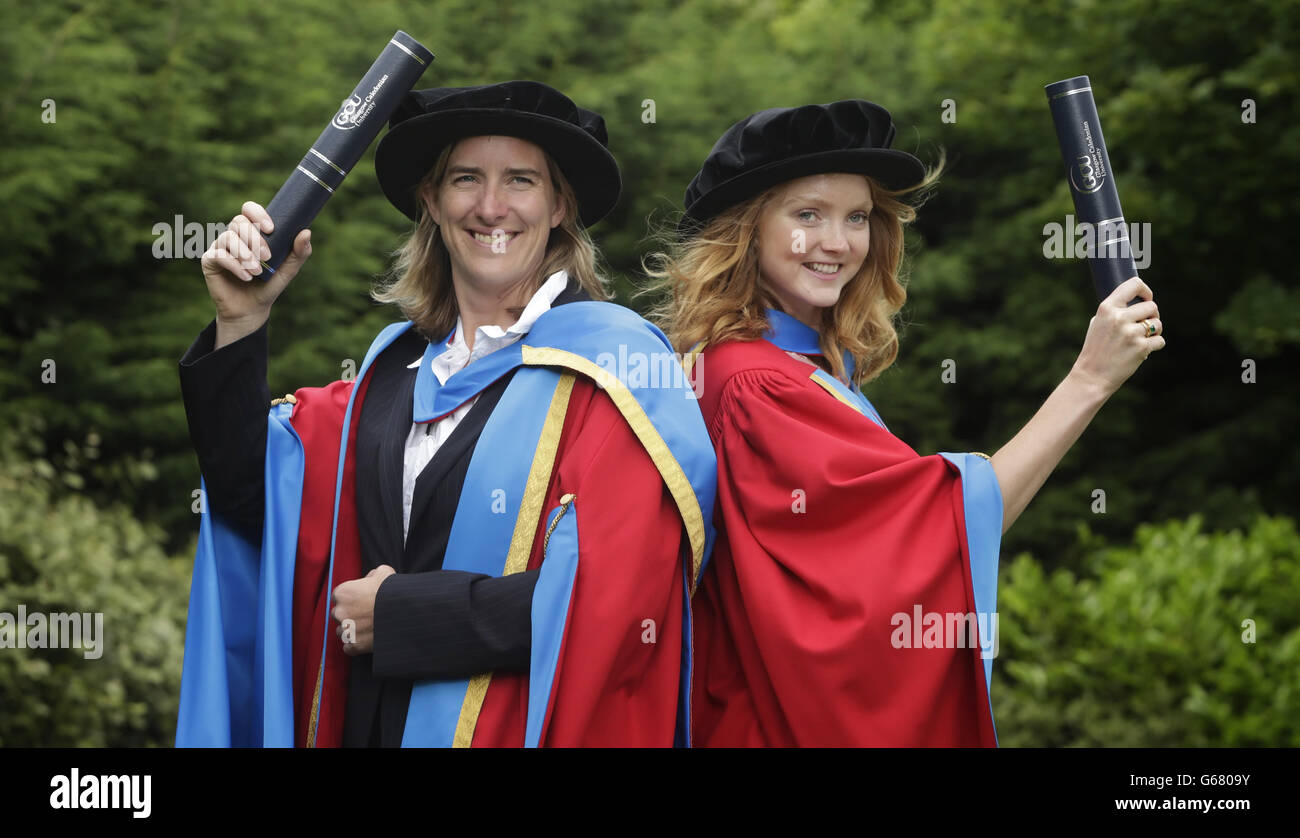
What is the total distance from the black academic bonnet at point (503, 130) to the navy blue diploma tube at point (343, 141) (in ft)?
0.69

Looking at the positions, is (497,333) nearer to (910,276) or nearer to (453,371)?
(453,371)

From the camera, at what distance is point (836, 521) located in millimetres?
2863

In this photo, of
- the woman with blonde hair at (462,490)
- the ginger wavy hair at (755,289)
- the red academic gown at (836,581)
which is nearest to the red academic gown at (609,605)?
the woman with blonde hair at (462,490)

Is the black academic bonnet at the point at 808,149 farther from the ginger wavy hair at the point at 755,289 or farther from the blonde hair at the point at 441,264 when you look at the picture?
the blonde hair at the point at 441,264

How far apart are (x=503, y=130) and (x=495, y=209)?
7.2 inches

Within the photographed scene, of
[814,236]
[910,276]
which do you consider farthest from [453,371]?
[910,276]

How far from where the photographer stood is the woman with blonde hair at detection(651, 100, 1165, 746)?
2822 millimetres

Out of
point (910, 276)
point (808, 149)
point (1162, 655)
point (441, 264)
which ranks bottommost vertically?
point (1162, 655)

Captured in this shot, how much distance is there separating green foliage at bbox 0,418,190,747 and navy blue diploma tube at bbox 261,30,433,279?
A: 3.14 metres

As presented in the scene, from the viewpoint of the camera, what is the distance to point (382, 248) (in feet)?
26.5

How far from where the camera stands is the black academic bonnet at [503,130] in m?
2.94

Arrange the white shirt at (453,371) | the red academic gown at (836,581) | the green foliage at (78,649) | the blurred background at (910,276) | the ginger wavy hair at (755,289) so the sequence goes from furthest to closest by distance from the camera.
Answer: the blurred background at (910,276), the green foliage at (78,649), the ginger wavy hair at (755,289), the white shirt at (453,371), the red academic gown at (836,581)
